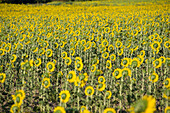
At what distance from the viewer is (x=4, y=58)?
4.87 meters

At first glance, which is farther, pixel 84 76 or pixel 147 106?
pixel 84 76

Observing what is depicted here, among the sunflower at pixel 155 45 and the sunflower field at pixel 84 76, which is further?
the sunflower at pixel 155 45

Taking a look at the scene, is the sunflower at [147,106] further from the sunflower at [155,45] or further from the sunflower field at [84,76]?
the sunflower at [155,45]

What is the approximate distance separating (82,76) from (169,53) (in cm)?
390

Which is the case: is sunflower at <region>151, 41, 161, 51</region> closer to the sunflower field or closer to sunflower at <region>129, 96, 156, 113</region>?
the sunflower field

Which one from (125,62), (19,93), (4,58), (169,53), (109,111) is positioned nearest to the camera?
(109,111)

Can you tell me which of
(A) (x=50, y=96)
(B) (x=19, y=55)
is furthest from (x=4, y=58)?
(A) (x=50, y=96)

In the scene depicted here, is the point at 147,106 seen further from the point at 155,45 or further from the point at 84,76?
the point at 155,45

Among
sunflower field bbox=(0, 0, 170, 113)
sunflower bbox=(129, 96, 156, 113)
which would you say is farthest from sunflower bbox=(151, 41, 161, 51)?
sunflower bbox=(129, 96, 156, 113)

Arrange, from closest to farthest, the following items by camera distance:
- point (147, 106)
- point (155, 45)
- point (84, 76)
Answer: point (147, 106) < point (84, 76) < point (155, 45)

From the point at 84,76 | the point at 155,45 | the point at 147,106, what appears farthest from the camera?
the point at 155,45

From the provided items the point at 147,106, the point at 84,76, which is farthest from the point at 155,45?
the point at 147,106

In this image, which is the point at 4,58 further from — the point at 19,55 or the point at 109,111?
the point at 109,111

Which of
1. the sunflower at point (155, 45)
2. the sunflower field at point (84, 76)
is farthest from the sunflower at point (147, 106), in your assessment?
the sunflower at point (155, 45)
